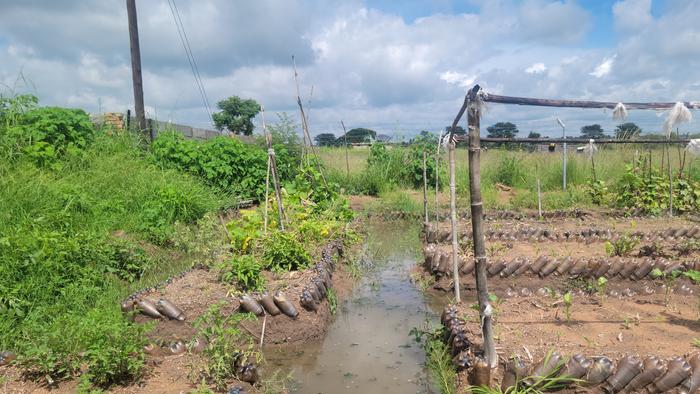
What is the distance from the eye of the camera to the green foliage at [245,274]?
5.38 m

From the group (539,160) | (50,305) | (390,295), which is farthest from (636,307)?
(539,160)

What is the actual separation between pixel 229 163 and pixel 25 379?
8.02 meters

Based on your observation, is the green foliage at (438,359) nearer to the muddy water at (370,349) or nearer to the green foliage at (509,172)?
the muddy water at (370,349)

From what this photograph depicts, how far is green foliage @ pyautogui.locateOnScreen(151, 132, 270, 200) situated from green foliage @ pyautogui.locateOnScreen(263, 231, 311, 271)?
5372mm

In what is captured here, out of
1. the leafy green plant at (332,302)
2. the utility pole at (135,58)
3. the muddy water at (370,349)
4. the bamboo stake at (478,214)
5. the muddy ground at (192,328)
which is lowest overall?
the muddy water at (370,349)

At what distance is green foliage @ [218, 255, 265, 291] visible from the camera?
17.7 ft

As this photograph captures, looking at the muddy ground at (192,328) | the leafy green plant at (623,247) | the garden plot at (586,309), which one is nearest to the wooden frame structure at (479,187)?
the garden plot at (586,309)

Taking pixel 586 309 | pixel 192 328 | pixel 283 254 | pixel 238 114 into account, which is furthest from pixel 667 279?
pixel 238 114

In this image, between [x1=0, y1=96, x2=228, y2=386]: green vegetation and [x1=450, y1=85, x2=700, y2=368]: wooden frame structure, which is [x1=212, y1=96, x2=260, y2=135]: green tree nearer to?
[x1=0, y1=96, x2=228, y2=386]: green vegetation

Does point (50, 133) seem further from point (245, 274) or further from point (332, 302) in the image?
point (332, 302)

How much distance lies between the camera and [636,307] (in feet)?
15.5

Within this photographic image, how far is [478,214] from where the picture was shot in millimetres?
3678

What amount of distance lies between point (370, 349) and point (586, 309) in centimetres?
195

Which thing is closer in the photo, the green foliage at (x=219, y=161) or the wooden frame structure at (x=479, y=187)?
the wooden frame structure at (x=479, y=187)
